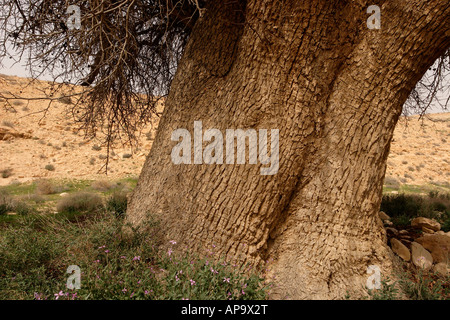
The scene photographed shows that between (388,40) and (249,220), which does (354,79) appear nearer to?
(388,40)

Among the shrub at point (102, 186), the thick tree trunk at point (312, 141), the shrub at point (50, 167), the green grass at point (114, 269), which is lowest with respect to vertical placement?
the shrub at point (102, 186)

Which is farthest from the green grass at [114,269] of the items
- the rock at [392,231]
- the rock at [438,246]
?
the rock at [392,231]

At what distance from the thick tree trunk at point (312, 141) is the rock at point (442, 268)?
76cm

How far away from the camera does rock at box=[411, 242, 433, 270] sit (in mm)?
3182

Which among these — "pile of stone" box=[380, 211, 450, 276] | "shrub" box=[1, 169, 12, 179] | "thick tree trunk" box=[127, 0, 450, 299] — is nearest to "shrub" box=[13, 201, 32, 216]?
"thick tree trunk" box=[127, 0, 450, 299]

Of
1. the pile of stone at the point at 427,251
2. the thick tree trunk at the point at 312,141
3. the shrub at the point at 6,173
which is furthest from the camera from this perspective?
the shrub at the point at 6,173

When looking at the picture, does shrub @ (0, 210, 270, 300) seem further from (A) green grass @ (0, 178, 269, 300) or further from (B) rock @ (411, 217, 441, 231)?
(B) rock @ (411, 217, 441, 231)

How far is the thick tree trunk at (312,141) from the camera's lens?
8.61 feet

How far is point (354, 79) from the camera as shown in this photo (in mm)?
2721

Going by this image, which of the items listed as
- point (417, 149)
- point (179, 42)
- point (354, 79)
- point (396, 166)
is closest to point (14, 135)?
point (179, 42)

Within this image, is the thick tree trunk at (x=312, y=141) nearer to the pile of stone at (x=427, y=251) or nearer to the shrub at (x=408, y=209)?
the pile of stone at (x=427, y=251)

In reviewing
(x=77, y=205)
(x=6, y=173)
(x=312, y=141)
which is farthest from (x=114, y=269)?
(x=6, y=173)

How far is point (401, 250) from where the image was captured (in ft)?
11.5

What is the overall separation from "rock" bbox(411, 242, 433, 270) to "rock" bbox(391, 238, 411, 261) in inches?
2.0
